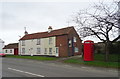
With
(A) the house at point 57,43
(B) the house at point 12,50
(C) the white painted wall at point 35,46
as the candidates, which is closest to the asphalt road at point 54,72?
(A) the house at point 57,43

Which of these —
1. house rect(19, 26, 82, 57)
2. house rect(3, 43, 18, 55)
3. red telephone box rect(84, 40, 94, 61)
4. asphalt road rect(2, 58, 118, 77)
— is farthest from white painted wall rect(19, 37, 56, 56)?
asphalt road rect(2, 58, 118, 77)

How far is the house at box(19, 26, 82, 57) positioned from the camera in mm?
35031

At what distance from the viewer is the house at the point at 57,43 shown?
35031mm

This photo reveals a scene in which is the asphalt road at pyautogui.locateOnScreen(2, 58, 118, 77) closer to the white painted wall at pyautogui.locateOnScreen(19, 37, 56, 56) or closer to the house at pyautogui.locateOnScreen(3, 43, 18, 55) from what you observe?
the white painted wall at pyautogui.locateOnScreen(19, 37, 56, 56)

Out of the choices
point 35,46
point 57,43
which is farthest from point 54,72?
point 35,46

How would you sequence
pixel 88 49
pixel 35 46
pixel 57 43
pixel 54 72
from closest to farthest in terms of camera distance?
pixel 54 72
pixel 88 49
pixel 57 43
pixel 35 46

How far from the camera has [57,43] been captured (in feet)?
119

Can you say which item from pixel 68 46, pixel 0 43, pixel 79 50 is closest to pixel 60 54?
pixel 68 46

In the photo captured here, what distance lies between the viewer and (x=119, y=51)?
83.5 ft

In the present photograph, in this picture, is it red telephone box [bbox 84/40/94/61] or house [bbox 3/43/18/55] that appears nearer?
red telephone box [bbox 84/40/94/61]

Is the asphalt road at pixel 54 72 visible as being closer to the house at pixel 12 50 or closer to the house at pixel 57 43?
the house at pixel 57 43

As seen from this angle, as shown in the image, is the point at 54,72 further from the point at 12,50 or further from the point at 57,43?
the point at 12,50

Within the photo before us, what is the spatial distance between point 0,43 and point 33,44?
73.6ft

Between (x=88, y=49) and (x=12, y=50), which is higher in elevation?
(x=88, y=49)
